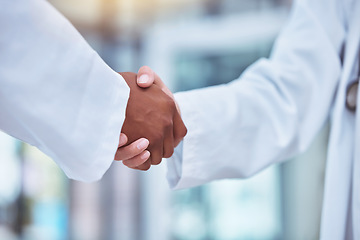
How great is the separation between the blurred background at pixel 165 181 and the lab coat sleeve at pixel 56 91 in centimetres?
141

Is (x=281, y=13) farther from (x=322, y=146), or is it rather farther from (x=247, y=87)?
(x=247, y=87)

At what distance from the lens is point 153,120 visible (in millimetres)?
615

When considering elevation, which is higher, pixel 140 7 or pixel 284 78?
pixel 284 78

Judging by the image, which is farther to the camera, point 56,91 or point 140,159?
point 140,159

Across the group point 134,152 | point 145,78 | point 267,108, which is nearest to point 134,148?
point 134,152

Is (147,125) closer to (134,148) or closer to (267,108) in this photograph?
(134,148)

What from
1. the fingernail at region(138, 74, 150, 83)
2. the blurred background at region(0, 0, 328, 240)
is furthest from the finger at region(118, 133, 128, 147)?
the blurred background at region(0, 0, 328, 240)

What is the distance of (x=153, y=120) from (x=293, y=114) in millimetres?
315

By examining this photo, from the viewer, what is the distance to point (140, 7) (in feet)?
7.69

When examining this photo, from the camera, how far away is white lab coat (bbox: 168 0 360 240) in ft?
2.35

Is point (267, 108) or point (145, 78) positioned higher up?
point (145, 78)

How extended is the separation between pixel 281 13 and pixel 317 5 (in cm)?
112

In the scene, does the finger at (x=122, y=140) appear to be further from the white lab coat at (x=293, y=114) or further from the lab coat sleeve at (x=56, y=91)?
the white lab coat at (x=293, y=114)

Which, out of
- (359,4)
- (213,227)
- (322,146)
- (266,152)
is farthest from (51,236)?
(359,4)
